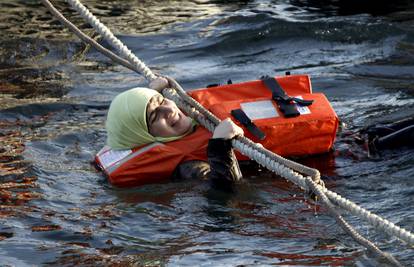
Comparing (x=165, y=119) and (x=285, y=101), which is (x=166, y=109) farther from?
(x=285, y=101)

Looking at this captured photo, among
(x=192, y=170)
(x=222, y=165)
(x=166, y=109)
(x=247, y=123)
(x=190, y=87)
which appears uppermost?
(x=166, y=109)

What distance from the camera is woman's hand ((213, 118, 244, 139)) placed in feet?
17.7

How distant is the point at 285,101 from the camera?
616 cm

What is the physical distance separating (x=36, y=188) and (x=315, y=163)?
1848 mm

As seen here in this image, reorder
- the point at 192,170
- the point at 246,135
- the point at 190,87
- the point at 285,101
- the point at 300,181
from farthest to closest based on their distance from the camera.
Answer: the point at 190,87
the point at 285,101
the point at 246,135
the point at 192,170
the point at 300,181

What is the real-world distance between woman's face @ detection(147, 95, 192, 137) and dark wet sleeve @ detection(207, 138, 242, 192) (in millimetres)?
490

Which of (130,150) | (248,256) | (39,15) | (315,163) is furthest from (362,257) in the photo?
(39,15)

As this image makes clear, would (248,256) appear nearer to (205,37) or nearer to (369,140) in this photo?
(369,140)

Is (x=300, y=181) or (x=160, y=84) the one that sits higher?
(x=160, y=84)

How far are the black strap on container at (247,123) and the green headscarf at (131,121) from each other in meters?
0.41

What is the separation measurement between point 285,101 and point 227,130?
0.88 m

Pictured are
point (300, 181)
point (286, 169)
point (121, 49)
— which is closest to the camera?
point (300, 181)

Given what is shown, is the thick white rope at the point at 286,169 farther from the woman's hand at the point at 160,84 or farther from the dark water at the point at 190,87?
the dark water at the point at 190,87

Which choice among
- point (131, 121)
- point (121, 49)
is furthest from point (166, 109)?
point (121, 49)
